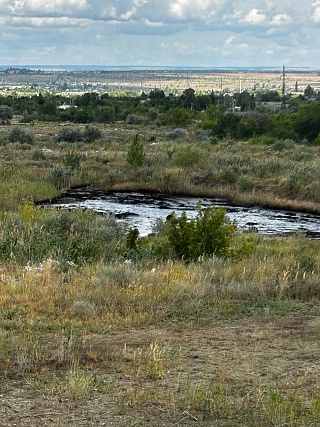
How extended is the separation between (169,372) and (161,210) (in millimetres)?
20950

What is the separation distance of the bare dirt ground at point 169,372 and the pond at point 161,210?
13.6 meters

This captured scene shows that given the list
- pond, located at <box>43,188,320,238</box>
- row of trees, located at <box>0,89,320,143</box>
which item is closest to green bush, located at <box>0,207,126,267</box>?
pond, located at <box>43,188,320,238</box>

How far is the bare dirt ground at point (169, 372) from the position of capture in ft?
16.9

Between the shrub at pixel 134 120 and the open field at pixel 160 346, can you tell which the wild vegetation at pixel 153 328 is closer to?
the open field at pixel 160 346

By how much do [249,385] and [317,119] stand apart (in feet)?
148

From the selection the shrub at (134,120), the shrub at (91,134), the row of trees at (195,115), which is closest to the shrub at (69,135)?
the shrub at (91,134)

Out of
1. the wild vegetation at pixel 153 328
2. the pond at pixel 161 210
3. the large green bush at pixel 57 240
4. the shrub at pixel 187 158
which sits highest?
the wild vegetation at pixel 153 328

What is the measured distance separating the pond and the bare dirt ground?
13.6 m

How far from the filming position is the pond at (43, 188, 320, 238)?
2377 centimetres

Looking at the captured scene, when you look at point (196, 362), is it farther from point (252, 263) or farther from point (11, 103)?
point (11, 103)

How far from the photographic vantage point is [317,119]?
48750 mm

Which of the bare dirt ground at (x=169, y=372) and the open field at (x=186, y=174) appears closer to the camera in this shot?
the bare dirt ground at (x=169, y=372)

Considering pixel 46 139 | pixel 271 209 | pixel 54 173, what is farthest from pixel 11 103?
pixel 271 209

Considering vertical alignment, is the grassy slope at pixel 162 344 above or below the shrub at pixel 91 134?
above
